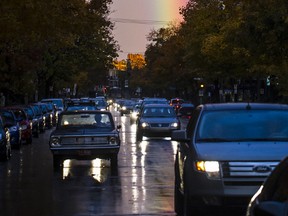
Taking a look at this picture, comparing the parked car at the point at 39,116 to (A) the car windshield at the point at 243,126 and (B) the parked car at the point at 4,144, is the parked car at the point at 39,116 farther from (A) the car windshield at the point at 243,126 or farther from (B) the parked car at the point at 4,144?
(A) the car windshield at the point at 243,126

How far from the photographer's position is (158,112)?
33156mm

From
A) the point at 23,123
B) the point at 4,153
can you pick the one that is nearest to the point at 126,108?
the point at 23,123

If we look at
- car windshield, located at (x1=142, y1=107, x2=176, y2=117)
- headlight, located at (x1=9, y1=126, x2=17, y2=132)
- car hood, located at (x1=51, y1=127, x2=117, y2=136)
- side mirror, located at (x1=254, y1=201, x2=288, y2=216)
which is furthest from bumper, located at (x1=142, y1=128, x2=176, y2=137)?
side mirror, located at (x1=254, y1=201, x2=288, y2=216)

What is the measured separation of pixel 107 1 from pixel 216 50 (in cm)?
1022

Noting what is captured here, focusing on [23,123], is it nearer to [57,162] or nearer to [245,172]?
[57,162]

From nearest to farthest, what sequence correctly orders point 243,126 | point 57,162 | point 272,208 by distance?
point 272,208, point 243,126, point 57,162

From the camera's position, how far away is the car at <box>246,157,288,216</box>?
530 centimetres

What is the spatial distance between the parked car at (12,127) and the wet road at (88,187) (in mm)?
1978

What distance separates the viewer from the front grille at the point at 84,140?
18.3 meters

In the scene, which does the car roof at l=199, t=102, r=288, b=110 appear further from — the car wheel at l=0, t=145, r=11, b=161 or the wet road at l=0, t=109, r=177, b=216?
the car wheel at l=0, t=145, r=11, b=161

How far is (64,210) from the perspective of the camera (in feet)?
40.2

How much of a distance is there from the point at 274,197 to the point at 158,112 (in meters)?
27.5

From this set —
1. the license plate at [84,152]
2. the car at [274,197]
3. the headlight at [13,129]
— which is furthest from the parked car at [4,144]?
the car at [274,197]

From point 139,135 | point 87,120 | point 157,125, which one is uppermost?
point 87,120
